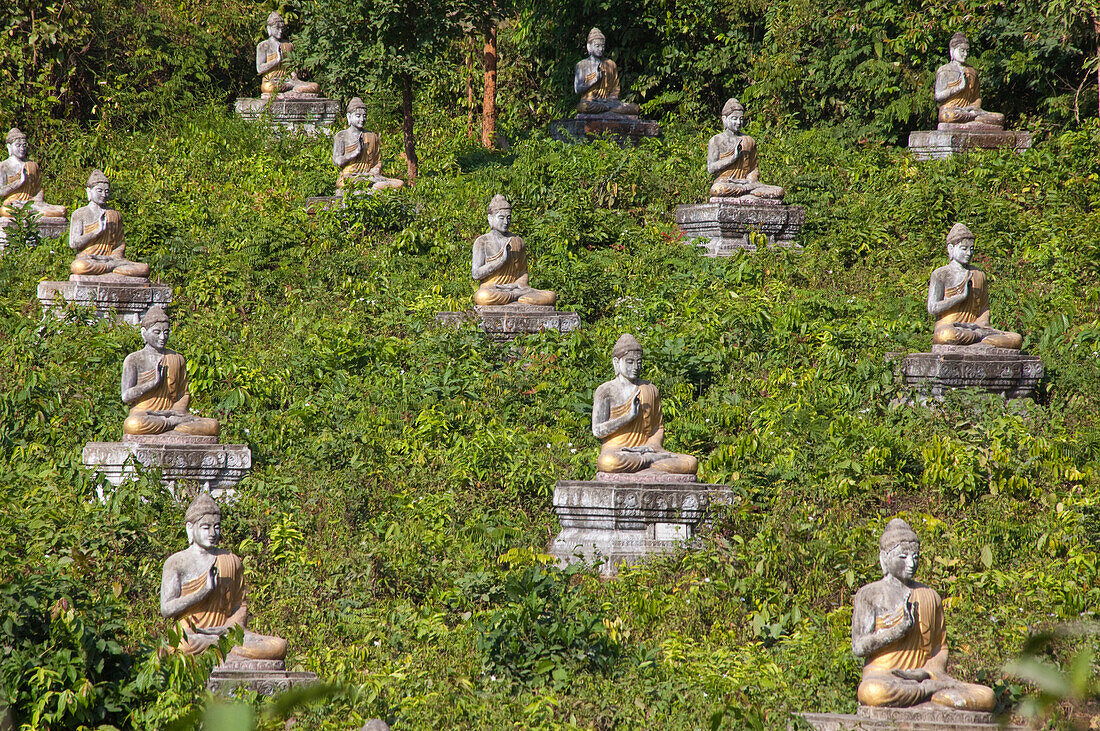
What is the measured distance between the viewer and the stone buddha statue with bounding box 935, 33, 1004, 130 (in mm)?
16859

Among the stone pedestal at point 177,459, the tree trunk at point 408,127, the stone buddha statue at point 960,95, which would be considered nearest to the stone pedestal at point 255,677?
the stone pedestal at point 177,459

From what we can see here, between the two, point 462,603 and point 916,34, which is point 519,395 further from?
point 916,34

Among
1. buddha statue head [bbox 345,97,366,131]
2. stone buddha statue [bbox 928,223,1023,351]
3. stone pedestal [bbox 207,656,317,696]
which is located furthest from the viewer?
buddha statue head [bbox 345,97,366,131]

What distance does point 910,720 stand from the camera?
242 inches

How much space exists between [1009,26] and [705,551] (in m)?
11.9

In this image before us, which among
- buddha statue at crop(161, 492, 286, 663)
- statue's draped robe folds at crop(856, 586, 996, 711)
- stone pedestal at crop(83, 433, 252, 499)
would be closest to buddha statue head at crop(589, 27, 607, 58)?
stone pedestal at crop(83, 433, 252, 499)

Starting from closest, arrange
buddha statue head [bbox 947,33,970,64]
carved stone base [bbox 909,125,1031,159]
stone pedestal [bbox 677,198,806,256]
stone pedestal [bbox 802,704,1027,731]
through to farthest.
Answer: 1. stone pedestal [bbox 802,704,1027,731]
2. stone pedestal [bbox 677,198,806,256]
3. carved stone base [bbox 909,125,1031,159]
4. buddha statue head [bbox 947,33,970,64]

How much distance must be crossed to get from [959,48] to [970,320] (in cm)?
755

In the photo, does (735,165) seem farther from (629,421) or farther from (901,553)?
(901,553)

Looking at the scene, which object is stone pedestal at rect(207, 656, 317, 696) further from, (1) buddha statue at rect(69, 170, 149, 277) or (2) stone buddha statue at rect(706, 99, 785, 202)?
(2) stone buddha statue at rect(706, 99, 785, 202)

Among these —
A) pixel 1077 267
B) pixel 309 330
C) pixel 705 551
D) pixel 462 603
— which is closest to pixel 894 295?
pixel 1077 267

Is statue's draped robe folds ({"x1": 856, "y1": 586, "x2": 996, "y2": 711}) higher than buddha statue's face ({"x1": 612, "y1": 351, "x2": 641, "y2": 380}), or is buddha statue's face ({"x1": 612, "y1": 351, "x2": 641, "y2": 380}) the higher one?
buddha statue's face ({"x1": 612, "y1": 351, "x2": 641, "y2": 380})

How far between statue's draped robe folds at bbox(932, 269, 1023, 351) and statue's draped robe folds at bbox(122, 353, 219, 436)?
255 inches

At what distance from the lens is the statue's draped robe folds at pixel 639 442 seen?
8.82 m
